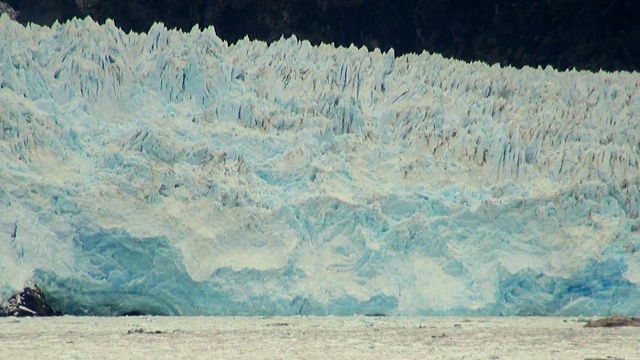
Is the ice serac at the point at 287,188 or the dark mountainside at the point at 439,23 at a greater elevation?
the dark mountainside at the point at 439,23

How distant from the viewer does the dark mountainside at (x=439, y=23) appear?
2028 centimetres

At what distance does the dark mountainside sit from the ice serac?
21.0 ft

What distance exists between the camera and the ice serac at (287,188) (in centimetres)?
1142

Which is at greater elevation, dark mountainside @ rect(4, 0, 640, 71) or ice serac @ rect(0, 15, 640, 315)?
dark mountainside @ rect(4, 0, 640, 71)

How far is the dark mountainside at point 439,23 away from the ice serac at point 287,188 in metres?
6.40

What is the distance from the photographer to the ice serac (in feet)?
37.5

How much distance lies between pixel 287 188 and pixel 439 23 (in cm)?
928

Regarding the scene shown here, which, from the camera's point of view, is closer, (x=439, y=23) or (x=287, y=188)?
(x=287, y=188)

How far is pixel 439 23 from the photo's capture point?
20781 mm

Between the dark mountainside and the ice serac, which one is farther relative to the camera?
the dark mountainside

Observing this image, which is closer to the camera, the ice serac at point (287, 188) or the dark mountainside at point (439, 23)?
the ice serac at point (287, 188)

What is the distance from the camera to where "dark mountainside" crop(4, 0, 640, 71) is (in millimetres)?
20281

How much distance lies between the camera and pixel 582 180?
12516 mm

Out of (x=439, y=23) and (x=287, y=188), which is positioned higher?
(x=439, y=23)
